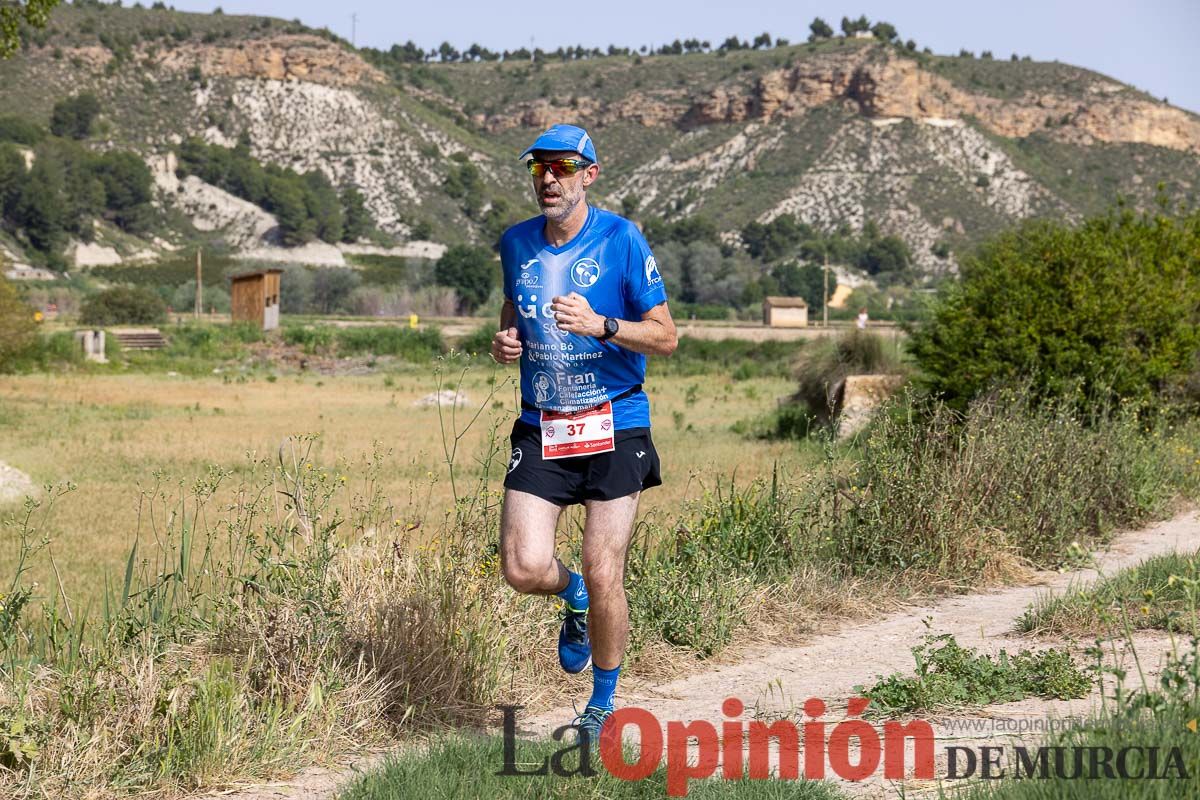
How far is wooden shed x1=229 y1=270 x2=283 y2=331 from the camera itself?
2181 inches

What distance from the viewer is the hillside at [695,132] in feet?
404

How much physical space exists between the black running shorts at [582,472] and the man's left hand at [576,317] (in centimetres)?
45

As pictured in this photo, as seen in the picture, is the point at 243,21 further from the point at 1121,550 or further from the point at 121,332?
the point at 1121,550

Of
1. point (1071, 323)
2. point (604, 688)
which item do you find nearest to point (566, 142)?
point (604, 688)

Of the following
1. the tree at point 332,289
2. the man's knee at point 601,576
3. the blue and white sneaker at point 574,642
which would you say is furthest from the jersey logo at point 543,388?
the tree at point 332,289

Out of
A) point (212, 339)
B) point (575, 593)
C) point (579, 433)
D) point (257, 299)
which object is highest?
point (257, 299)

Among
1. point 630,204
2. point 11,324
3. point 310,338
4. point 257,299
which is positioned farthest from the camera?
point 630,204

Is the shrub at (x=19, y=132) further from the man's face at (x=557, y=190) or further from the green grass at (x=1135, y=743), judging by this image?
the green grass at (x=1135, y=743)

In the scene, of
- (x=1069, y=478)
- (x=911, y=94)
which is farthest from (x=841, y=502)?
(x=911, y=94)

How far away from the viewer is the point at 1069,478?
8.72 m

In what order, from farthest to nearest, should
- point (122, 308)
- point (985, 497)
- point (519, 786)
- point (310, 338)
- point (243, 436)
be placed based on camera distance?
1. point (122, 308)
2. point (310, 338)
3. point (243, 436)
4. point (985, 497)
5. point (519, 786)

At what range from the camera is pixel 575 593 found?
5023 mm

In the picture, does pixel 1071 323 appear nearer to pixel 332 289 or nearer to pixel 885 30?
pixel 332 289

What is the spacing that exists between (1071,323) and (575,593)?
951cm
